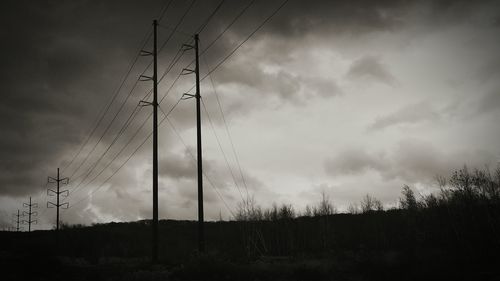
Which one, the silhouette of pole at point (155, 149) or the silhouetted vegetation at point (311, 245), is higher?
the silhouette of pole at point (155, 149)

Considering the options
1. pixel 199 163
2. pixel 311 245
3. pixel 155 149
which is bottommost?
pixel 311 245

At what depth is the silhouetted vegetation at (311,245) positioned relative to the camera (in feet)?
62.8

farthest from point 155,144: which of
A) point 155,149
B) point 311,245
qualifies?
point 311,245

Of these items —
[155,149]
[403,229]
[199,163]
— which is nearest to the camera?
[199,163]

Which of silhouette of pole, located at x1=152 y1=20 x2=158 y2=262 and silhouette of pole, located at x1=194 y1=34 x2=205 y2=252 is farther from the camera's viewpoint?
silhouette of pole, located at x1=152 y1=20 x2=158 y2=262

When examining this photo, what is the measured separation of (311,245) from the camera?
214 ft

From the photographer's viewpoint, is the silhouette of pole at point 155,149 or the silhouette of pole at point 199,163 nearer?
the silhouette of pole at point 199,163

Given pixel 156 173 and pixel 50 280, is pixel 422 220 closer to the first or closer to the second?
pixel 156 173

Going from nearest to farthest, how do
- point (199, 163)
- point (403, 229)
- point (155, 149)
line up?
point (199, 163)
point (155, 149)
point (403, 229)

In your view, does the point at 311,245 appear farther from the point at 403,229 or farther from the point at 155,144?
the point at 155,144

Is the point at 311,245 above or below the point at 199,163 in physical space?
below

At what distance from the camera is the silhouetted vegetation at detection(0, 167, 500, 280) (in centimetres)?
1916

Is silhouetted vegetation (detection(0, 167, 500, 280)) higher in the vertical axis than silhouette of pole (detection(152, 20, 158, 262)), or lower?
lower

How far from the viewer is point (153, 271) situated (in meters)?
19.0
